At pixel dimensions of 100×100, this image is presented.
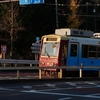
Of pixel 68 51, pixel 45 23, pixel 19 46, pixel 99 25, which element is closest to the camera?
pixel 68 51

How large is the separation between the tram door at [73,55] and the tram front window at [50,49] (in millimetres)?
1046

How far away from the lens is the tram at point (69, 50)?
82.1ft

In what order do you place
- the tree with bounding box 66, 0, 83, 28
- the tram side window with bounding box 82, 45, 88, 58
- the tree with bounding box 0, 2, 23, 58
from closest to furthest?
the tram side window with bounding box 82, 45, 88, 58
the tree with bounding box 0, 2, 23, 58
the tree with bounding box 66, 0, 83, 28

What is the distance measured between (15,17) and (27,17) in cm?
565

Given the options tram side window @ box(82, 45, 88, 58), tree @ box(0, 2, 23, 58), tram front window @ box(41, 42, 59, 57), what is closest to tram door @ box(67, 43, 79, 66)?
tram side window @ box(82, 45, 88, 58)

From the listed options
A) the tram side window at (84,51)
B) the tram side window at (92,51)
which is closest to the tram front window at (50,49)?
the tram side window at (84,51)

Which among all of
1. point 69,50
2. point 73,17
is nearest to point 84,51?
point 69,50

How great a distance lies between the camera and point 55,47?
2520cm

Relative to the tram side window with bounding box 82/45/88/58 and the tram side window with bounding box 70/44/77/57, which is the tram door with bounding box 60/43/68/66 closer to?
the tram side window with bounding box 70/44/77/57

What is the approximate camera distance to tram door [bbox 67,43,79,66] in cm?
2526

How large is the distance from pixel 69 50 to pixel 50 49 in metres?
1.45

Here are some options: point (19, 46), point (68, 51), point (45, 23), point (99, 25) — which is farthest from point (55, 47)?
point (99, 25)

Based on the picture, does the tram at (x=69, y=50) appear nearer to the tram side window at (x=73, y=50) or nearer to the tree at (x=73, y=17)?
the tram side window at (x=73, y=50)

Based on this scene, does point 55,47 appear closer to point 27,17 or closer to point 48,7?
point 27,17
